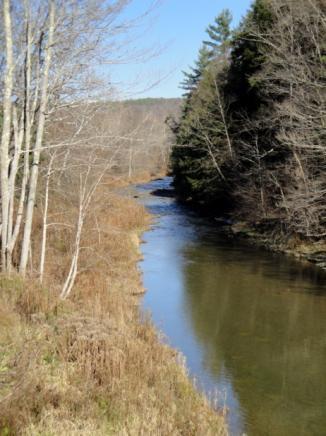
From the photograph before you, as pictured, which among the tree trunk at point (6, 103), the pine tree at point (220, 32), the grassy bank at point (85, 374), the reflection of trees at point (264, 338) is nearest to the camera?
the grassy bank at point (85, 374)

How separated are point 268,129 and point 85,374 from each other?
19.5m

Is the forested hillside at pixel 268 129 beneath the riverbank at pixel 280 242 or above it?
above

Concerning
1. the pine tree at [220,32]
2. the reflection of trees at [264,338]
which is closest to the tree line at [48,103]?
the reflection of trees at [264,338]

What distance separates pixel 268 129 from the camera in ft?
78.6

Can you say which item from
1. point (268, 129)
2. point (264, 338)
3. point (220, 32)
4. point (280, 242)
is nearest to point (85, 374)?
point (264, 338)

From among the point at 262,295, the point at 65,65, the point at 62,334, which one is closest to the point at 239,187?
the point at 262,295

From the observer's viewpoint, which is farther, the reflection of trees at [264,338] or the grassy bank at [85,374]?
the reflection of trees at [264,338]

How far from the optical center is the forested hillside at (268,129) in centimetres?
1923

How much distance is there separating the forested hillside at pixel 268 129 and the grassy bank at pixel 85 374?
1023 cm

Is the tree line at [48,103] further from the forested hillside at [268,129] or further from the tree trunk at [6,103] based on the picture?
the forested hillside at [268,129]

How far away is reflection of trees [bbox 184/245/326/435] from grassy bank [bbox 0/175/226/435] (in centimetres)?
156

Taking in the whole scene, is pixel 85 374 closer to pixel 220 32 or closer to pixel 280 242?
pixel 280 242

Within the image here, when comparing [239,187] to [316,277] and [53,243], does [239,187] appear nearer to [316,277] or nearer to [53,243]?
[316,277]

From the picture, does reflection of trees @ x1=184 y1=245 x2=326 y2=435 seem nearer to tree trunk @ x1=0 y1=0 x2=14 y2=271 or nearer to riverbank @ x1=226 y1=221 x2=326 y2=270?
riverbank @ x1=226 y1=221 x2=326 y2=270
